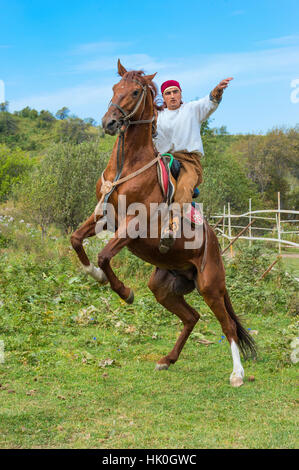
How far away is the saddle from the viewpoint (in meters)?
5.39

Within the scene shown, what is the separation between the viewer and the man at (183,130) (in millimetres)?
5582

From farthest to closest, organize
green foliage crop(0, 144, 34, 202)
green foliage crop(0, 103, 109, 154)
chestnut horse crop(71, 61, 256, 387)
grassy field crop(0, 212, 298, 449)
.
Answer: green foliage crop(0, 103, 109, 154) < green foliage crop(0, 144, 34, 202) < chestnut horse crop(71, 61, 256, 387) < grassy field crop(0, 212, 298, 449)

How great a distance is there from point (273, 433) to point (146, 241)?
212 centimetres

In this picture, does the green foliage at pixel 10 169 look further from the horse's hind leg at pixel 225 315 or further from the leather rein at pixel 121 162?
the leather rein at pixel 121 162

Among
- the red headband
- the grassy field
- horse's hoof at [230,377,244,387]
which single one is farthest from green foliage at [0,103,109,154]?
horse's hoof at [230,377,244,387]

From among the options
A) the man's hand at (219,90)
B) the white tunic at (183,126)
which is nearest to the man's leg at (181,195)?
the white tunic at (183,126)

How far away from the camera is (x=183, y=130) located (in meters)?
5.74

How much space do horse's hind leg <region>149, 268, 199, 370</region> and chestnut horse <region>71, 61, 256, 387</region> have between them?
0.15 metres

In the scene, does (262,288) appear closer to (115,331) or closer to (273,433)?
(115,331)

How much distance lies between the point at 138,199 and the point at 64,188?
10.7 m

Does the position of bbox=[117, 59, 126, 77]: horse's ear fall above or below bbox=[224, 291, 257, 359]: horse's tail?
above

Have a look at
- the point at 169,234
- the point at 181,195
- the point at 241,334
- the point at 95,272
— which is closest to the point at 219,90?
the point at 181,195

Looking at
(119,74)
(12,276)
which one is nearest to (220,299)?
(119,74)

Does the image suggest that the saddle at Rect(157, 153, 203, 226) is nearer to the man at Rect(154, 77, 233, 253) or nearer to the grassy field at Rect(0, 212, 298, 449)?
the man at Rect(154, 77, 233, 253)
